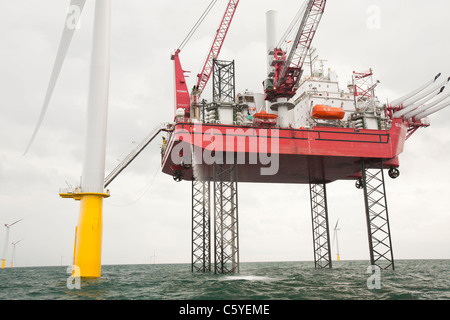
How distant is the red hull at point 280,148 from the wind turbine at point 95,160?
6.76 metres

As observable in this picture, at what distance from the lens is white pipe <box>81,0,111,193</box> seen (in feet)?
71.3

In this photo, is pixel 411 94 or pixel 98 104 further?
pixel 411 94

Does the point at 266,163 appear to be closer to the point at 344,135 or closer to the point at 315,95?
the point at 344,135

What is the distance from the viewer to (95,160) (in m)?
21.8

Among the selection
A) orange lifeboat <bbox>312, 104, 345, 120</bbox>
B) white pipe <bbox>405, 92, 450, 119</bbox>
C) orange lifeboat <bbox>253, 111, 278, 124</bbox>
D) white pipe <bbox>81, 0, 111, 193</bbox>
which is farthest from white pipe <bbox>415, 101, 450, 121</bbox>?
white pipe <bbox>81, 0, 111, 193</bbox>

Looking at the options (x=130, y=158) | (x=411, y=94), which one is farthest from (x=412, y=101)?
(x=130, y=158)

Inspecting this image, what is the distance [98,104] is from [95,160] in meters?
3.48

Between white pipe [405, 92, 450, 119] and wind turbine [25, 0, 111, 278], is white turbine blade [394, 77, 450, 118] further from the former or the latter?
wind turbine [25, 0, 111, 278]

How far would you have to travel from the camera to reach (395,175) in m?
34.8

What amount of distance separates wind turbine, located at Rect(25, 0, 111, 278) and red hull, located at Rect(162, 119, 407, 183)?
22.2ft

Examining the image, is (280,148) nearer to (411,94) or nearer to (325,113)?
(325,113)

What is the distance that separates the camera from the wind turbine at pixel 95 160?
2102cm
